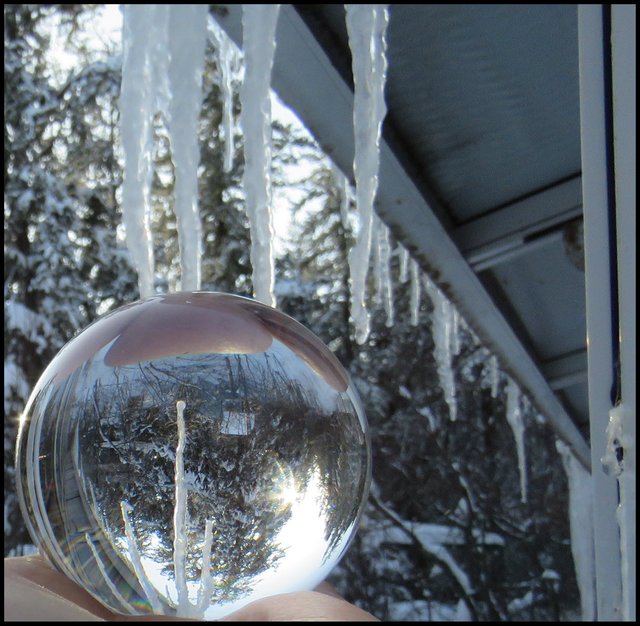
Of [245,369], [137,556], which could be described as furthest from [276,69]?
[137,556]

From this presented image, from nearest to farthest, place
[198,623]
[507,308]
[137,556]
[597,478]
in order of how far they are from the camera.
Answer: [198,623] < [137,556] < [597,478] < [507,308]

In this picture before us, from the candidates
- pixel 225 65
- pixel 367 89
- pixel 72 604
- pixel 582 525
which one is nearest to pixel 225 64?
pixel 225 65

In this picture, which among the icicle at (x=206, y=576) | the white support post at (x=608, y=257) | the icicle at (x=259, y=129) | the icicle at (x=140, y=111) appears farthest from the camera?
the icicle at (x=140, y=111)

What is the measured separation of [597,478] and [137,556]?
43 centimetres

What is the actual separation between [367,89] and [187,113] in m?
0.42

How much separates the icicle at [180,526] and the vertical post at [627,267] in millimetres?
355

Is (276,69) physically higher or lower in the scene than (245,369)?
higher

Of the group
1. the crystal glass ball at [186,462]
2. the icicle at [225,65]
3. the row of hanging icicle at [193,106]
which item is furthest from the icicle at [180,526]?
the icicle at [225,65]

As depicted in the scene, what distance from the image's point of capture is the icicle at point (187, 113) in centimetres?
171

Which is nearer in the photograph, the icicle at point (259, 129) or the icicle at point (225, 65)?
the icicle at point (259, 129)

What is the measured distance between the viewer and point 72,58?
1023 centimetres

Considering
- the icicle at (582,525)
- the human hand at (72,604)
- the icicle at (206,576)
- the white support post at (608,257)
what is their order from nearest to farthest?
the human hand at (72,604) < the icicle at (206,576) < the white support post at (608,257) < the icicle at (582,525)

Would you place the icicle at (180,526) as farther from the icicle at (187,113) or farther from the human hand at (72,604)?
the icicle at (187,113)

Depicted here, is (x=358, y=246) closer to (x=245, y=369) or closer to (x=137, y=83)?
(x=137, y=83)
